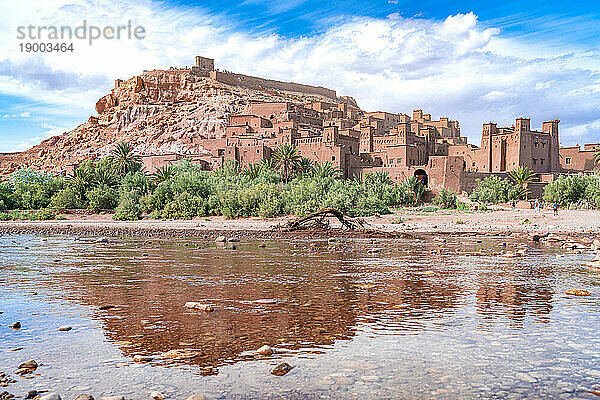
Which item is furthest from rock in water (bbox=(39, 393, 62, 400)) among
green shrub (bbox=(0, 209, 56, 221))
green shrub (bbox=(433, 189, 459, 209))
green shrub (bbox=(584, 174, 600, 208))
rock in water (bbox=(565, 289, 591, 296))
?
green shrub (bbox=(433, 189, 459, 209))

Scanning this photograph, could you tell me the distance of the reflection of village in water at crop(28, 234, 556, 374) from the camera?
5.77 meters

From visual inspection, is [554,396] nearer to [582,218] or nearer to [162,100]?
[582,218]

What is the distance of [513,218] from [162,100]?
77.5 m

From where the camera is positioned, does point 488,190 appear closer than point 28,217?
No

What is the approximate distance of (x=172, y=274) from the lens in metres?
11.1

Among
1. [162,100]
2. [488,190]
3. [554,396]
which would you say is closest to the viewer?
[554,396]

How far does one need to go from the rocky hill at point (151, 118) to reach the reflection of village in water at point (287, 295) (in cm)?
6421

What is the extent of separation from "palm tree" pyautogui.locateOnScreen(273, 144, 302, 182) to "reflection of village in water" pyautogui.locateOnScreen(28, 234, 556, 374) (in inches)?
1374

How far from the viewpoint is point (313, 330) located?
612 centimetres

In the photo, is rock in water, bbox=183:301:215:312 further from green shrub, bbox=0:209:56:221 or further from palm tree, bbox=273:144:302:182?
palm tree, bbox=273:144:302:182

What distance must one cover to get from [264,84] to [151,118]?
24343 mm

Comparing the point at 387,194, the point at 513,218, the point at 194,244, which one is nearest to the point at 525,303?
the point at 194,244

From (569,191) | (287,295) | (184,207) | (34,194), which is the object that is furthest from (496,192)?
(287,295)

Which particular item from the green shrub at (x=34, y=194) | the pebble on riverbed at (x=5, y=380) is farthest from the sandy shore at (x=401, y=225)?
the pebble on riverbed at (x=5, y=380)
